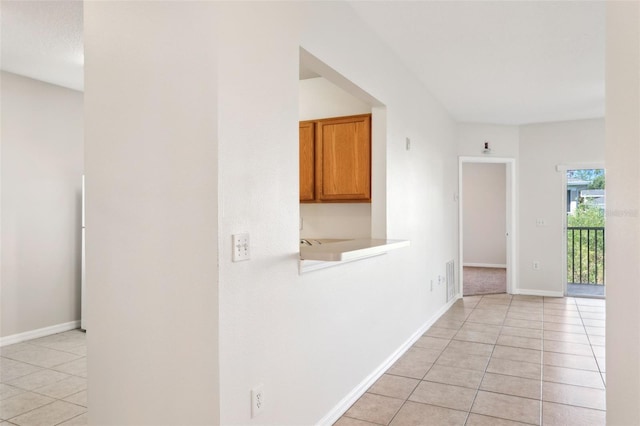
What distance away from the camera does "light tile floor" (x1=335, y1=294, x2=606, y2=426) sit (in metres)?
2.76

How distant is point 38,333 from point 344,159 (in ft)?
11.6

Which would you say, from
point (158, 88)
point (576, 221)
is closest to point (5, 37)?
point (158, 88)

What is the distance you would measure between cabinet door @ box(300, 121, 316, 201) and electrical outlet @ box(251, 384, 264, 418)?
214cm

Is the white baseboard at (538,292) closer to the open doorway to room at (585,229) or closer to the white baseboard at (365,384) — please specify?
the open doorway to room at (585,229)

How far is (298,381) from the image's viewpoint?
2324 mm

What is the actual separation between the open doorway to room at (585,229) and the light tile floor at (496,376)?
6.18ft

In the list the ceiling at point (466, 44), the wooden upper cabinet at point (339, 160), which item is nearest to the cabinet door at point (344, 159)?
the wooden upper cabinet at point (339, 160)

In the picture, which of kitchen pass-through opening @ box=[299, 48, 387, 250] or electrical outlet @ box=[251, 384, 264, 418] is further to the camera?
kitchen pass-through opening @ box=[299, 48, 387, 250]

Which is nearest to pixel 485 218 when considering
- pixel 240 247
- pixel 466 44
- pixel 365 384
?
pixel 466 44

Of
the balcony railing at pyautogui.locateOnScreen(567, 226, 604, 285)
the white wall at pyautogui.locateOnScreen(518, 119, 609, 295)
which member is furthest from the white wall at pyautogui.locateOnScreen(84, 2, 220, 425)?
the balcony railing at pyautogui.locateOnScreen(567, 226, 604, 285)

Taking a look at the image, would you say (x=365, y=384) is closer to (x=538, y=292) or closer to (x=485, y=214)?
(x=538, y=292)

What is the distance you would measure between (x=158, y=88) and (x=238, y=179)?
20.8 inches

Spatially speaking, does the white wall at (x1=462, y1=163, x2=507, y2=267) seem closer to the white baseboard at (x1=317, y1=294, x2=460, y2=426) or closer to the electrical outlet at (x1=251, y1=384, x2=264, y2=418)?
the white baseboard at (x1=317, y1=294, x2=460, y2=426)

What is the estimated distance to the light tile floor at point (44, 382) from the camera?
109 inches
